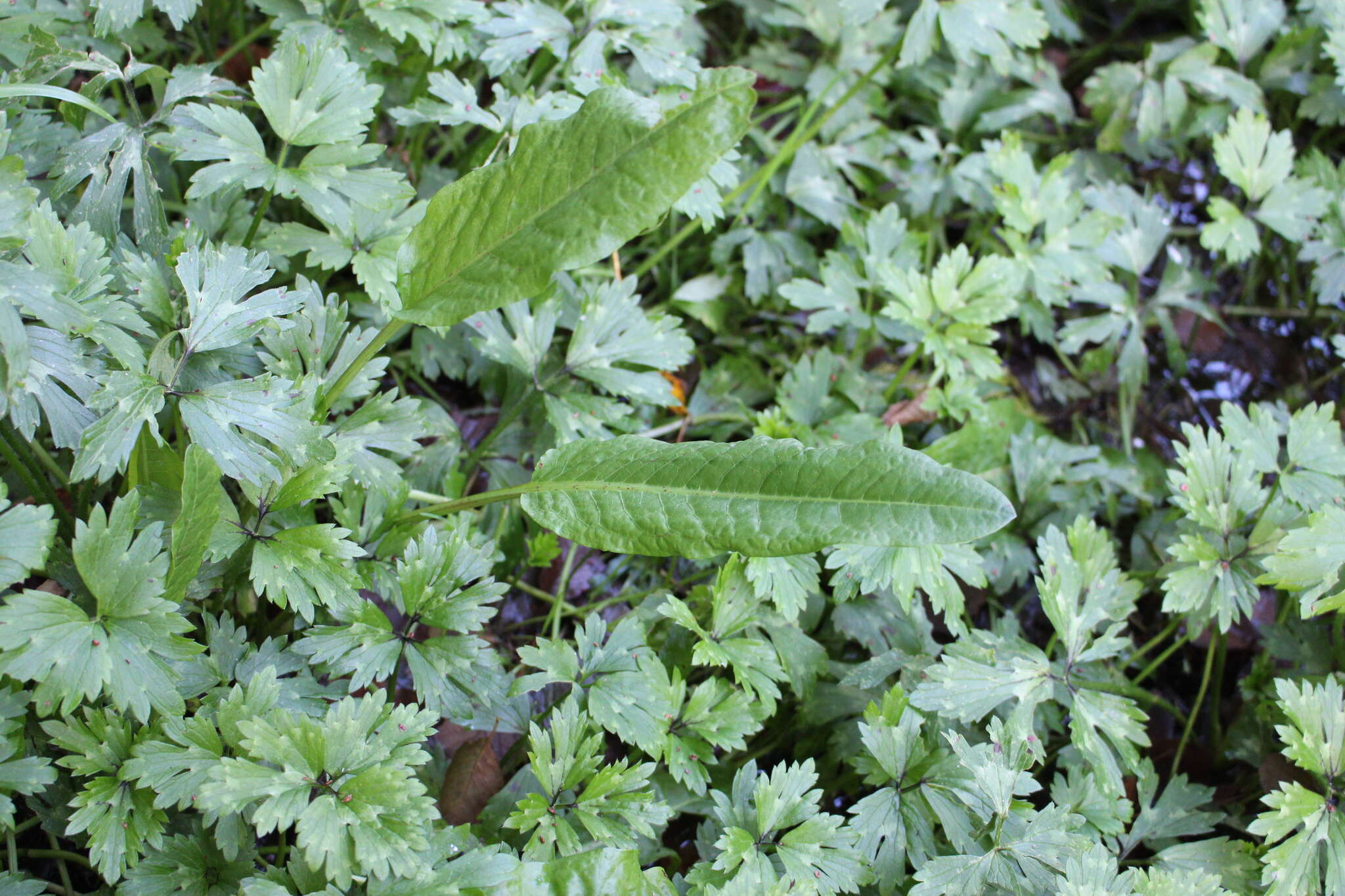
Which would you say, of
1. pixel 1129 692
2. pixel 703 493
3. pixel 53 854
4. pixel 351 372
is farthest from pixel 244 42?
pixel 1129 692

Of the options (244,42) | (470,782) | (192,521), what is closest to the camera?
(192,521)

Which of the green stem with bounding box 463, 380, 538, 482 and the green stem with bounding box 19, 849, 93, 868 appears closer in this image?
the green stem with bounding box 19, 849, 93, 868

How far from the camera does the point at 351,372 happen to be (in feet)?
4.75

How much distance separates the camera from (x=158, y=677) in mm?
1167

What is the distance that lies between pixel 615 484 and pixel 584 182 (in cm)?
44

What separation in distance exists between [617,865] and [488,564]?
493 mm

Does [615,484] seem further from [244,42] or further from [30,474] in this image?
[244,42]

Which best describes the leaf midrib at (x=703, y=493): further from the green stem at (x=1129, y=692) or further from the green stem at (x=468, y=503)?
the green stem at (x=1129, y=692)

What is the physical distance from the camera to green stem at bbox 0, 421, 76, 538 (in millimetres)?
1365

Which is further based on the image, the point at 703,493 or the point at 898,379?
the point at 898,379

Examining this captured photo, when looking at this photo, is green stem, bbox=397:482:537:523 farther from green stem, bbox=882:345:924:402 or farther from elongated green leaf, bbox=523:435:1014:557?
green stem, bbox=882:345:924:402

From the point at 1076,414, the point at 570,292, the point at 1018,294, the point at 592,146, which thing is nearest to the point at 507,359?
the point at 570,292

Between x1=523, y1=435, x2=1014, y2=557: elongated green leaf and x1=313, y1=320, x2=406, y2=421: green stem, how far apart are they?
332mm

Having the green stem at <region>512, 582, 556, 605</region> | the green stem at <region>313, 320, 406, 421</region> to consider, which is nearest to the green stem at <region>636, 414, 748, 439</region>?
the green stem at <region>512, 582, 556, 605</region>
